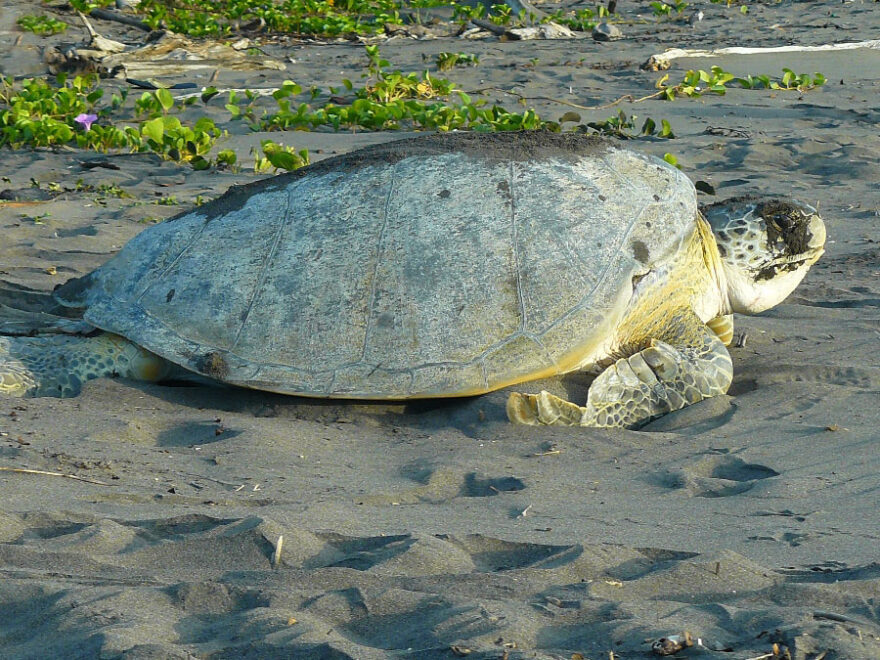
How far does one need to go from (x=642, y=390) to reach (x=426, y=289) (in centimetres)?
84

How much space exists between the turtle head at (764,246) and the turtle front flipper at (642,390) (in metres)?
0.56

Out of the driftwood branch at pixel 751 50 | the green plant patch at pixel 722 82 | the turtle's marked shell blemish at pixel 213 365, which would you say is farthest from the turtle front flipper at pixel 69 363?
the driftwood branch at pixel 751 50

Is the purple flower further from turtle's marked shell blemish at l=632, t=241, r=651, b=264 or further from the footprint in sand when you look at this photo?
the footprint in sand

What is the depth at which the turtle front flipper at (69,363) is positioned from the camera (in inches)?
149

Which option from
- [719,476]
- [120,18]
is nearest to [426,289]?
[719,476]

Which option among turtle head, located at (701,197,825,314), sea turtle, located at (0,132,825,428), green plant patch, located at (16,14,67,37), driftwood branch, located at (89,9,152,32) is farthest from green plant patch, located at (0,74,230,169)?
driftwood branch, located at (89,9,152,32)

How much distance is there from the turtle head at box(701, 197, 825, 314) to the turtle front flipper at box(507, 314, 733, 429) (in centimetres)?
56

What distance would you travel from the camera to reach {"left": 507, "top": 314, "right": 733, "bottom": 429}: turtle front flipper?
11.3ft

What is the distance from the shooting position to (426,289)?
3.64 metres

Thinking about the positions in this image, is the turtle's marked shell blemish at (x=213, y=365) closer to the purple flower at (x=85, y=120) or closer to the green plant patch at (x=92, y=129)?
the green plant patch at (x=92, y=129)

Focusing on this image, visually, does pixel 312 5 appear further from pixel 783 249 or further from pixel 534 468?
pixel 534 468

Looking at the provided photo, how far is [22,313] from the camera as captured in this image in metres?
4.32

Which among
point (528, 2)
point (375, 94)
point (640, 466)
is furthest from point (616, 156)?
point (528, 2)

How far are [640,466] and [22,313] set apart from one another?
272cm
